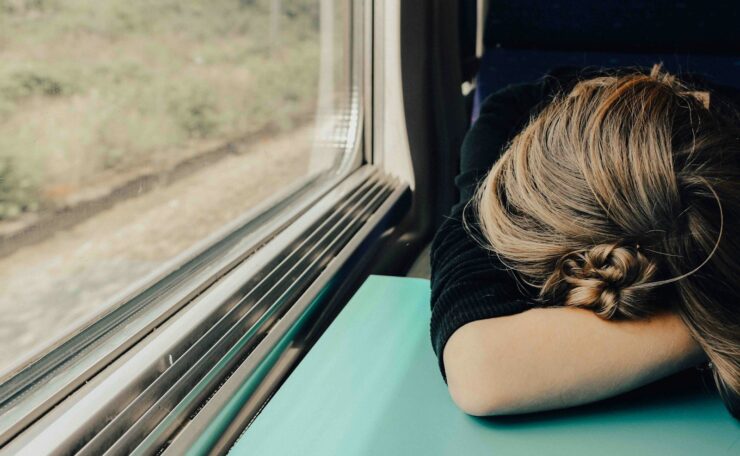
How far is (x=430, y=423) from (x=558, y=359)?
6.8 inches

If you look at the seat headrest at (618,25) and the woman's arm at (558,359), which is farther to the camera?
the seat headrest at (618,25)

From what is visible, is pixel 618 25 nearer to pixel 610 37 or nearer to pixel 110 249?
pixel 610 37

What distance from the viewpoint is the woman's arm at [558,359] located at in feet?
2.39

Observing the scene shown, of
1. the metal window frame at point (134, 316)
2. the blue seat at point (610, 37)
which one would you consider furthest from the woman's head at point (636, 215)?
the blue seat at point (610, 37)

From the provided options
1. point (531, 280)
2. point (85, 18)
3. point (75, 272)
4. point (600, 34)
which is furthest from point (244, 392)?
point (600, 34)

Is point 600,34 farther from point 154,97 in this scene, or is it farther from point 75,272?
point 75,272

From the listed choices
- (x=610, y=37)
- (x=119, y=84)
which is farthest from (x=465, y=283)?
(x=610, y=37)

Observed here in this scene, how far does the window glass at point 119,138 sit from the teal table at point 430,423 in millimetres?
322

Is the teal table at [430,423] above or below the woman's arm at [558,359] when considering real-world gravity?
below

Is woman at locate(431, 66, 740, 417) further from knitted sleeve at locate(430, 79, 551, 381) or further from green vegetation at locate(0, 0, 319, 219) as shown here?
green vegetation at locate(0, 0, 319, 219)

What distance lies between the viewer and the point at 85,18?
85 centimetres

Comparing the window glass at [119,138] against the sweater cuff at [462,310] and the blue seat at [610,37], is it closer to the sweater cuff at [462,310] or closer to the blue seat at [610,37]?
the sweater cuff at [462,310]

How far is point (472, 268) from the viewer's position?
2.80 feet

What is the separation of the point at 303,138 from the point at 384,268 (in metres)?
0.45
